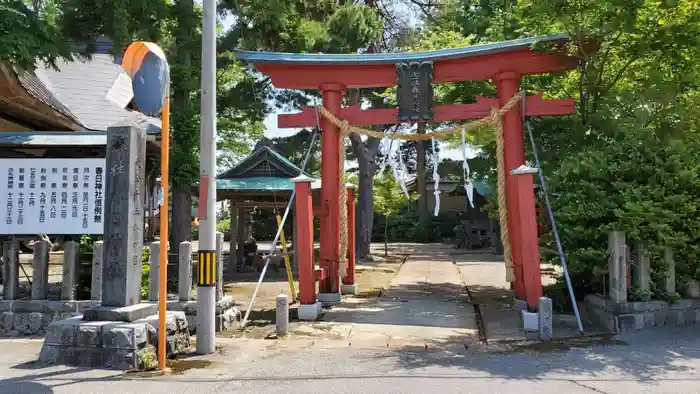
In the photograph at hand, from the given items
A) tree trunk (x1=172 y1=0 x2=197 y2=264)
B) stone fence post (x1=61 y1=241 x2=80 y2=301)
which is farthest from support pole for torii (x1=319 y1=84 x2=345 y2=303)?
stone fence post (x1=61 y1=241 x2=80 y2=301)

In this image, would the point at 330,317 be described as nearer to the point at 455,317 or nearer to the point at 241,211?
the point at 455,317

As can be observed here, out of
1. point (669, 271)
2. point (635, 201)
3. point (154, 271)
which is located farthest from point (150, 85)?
point (669, 271)

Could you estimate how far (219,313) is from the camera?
9031mm

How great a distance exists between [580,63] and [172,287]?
340 inches

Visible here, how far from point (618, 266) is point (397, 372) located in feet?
13.1

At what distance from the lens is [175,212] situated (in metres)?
12.7

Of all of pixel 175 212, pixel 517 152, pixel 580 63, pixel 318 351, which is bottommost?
pixel 318 351

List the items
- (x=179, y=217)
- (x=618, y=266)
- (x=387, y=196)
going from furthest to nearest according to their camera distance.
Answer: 1. (x=387, y=196)
2. (x=179, y=217)
3. (x=618, y=266)

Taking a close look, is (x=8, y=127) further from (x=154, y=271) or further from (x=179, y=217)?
(x=154, y=271)

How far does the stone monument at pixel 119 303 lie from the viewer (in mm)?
6484

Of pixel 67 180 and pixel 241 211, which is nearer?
pixel 67 180

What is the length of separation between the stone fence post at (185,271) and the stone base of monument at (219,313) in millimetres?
124

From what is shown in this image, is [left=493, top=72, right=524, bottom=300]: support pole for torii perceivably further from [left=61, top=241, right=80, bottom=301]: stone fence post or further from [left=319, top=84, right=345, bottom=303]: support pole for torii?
[left=61, top=241, right=80, bottom=301]: stone fence post

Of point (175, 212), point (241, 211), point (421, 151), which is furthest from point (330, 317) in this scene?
point (421, 151)
